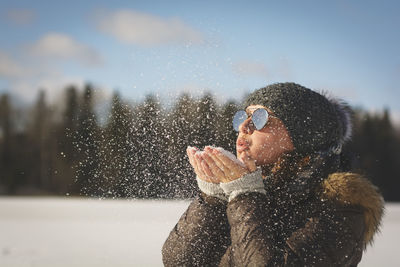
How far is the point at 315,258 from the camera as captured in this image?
215 cm

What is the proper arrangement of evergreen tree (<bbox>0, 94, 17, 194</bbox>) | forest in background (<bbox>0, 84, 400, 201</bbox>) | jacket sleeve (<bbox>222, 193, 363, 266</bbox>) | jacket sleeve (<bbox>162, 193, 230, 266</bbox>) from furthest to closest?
evergreen tree (<bbox>0, 94, 17, 194</bbox>)
forest in background (<bbox>0, 84, 400, 201</bbox>)
jacket sleeve (<bbox>162, 193, 230, 266</bbox>)
jacket sleeve (<bbox>222, 193, 363, 266</bbox>)

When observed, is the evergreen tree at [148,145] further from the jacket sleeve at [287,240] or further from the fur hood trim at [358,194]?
the fur hood trim at [358,194]

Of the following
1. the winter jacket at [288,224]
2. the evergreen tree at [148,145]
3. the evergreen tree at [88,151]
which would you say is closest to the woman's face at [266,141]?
the winter jacket at [288,224]

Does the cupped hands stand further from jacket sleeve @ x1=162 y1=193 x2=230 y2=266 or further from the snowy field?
the snowy field

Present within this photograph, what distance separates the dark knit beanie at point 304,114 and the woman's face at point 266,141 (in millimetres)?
38

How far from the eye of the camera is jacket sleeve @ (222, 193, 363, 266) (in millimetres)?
2047

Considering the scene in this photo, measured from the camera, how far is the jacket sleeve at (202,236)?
2.34 meters

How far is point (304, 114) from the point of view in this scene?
2600mm

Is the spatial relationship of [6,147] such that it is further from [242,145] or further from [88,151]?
[242,145]

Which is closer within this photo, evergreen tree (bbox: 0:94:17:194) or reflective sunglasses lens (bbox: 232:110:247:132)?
reflective sunglasses lens (bbox: 232:110:247:132)

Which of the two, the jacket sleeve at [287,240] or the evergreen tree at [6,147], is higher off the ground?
the jacket sleeve at [287,240]

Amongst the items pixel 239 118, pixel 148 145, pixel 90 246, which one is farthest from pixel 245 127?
pixel 90 246

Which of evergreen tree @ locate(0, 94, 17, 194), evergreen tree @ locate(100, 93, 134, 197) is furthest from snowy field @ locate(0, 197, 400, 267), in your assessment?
evergreen tree @ locate(0, 94, 17, 194)

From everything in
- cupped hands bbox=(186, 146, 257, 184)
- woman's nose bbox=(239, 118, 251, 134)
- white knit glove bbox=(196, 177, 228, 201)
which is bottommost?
white knit glove bbox=(196, 177, 228, 201)
